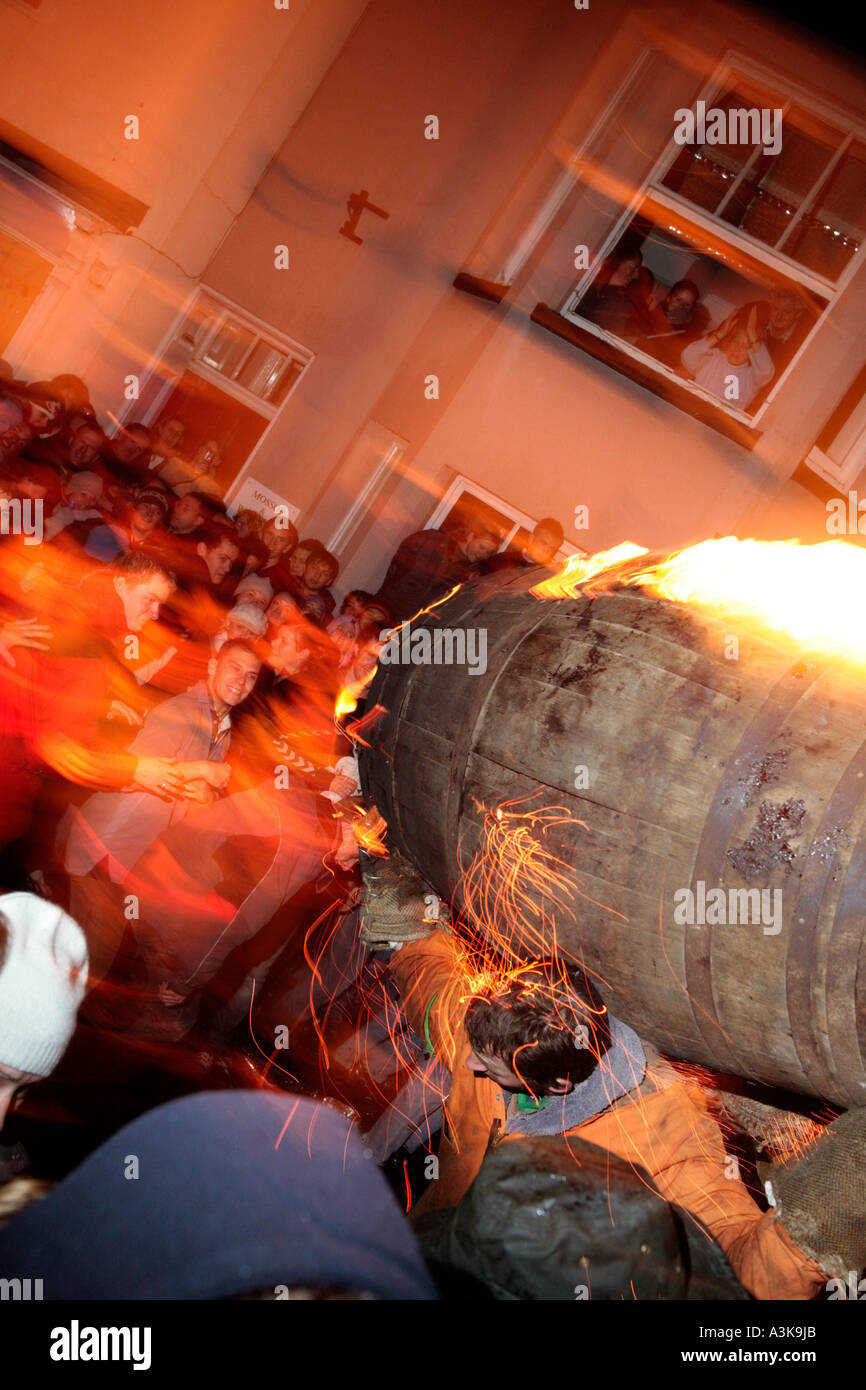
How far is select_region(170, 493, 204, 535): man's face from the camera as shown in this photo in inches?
201

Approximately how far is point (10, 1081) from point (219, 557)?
356 centimetres

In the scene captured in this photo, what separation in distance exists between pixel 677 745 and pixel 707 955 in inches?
24.3

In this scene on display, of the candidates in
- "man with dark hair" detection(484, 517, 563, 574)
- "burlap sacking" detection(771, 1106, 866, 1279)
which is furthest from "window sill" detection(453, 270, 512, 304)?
"burlap sacking" detection(771, 1106, 866, 1279)

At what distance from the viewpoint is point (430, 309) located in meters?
7.42

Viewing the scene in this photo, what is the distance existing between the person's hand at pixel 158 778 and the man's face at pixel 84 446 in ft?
9.05

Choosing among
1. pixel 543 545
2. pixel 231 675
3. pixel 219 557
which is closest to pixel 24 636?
pixel 231 675

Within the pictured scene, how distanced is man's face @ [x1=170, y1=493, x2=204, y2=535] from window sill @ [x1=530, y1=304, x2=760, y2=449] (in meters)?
3.69

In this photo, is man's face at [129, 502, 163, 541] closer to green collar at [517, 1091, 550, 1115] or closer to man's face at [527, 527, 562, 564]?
man's face at [527, 527, 562, 564]

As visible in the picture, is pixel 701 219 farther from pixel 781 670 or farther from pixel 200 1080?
pixel 200 1080

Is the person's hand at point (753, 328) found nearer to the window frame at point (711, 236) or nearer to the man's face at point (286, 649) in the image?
the window frame at point (711, 236)

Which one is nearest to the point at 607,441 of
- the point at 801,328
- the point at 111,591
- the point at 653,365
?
the point at 653,365

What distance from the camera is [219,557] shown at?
5.08 metres

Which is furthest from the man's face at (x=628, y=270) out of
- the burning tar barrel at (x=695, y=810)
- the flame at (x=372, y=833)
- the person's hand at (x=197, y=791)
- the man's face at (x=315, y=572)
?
the person's hand at (x=197, y=791)
